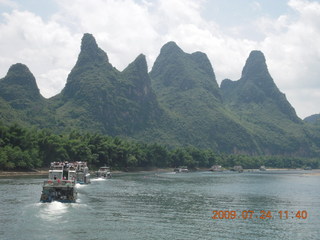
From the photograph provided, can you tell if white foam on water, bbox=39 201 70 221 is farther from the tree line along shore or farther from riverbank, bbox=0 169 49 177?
riverbank, bbox=0 169 49 177

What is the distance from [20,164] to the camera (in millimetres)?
101375

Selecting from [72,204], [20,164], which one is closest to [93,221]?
[72,204]

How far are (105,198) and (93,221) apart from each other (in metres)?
19.9

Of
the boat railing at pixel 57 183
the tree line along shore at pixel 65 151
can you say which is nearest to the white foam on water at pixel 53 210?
the boat railing at pixel 57 183

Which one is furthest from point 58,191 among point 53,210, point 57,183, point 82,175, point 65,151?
point 65,151
